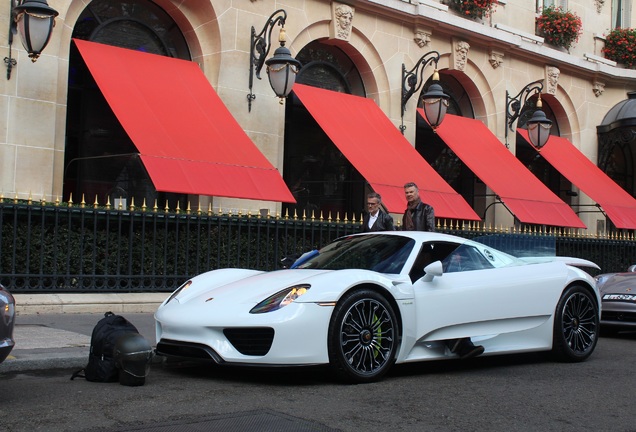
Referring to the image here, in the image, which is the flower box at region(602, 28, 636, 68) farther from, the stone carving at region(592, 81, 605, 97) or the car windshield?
the car windshield

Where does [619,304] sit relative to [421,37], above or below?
below

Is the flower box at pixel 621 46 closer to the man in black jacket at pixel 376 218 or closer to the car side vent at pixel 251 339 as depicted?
the man in black jacket at pixel 376 218

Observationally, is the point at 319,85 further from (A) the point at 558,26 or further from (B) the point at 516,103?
(A) the point at 558,26

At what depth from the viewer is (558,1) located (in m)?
22.6

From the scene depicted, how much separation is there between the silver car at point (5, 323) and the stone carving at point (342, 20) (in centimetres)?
1227

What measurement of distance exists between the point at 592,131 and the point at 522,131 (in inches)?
131

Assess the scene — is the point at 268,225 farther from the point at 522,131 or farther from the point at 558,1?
the point at 558,1

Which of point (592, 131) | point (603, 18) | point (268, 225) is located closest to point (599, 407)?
point (268, 225)

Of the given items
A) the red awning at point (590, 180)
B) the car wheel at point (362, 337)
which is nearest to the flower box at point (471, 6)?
the red awning at point (590, 180)

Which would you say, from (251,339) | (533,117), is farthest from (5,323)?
(533,117)

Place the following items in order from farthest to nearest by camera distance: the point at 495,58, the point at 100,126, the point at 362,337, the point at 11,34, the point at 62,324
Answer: the point at 495,58 → the point at 100,126 → the point at 11,34 → the point at 62,324 → the point at 362,337

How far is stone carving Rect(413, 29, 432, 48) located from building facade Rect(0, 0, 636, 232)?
4 centimetres

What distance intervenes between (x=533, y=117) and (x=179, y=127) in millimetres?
9184

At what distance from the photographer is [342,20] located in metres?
16.9
